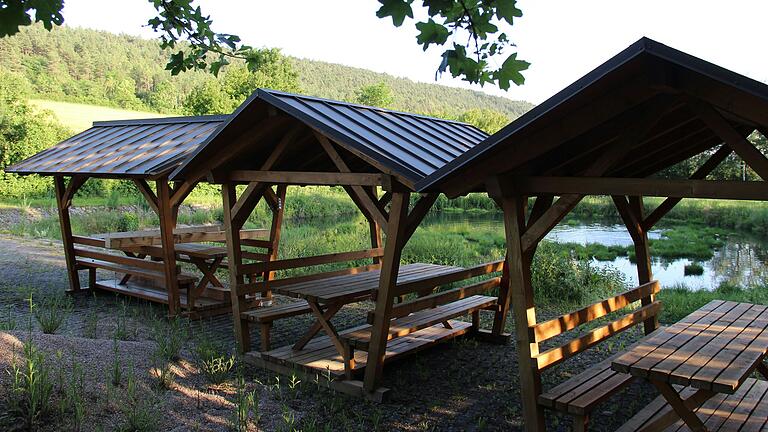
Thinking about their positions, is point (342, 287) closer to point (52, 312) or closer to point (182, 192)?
point (182, 192)

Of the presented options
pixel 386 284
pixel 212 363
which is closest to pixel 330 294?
pixel 386 284

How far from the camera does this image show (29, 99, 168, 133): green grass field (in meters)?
44.0

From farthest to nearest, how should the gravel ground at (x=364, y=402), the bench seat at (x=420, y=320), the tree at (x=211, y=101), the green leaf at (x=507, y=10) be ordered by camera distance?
the tree at (x=211, y=101)
the bench seat at (x=420, y=320)
the gravel ground at (x=364, y=402)
the green leaf at (x=507, y=10)

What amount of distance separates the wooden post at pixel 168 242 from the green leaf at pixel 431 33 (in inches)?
248

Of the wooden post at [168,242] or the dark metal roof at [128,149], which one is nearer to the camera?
the dark metal roof at [128,149]

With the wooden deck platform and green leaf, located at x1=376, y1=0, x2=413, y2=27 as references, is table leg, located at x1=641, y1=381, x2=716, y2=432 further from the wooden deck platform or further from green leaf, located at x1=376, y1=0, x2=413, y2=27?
the wooden deck platform

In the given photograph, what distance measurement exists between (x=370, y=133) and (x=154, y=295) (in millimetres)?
5471

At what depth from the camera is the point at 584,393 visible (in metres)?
4.72

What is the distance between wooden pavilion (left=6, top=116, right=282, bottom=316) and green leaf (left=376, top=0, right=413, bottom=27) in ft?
17.1

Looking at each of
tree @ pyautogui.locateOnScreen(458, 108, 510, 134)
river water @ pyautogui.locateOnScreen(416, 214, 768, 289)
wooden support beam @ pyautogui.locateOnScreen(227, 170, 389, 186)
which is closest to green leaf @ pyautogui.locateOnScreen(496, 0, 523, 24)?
wooden support beam @ pyautogui.locateOnScreen(227, 170, 389, 186)

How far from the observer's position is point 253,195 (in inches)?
281

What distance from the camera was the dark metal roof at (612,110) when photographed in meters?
3.45

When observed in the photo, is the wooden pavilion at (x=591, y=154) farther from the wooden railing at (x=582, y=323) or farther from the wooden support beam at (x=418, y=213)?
the wooden support beam at (x=418, y=213)

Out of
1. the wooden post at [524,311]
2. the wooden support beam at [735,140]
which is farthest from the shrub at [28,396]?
the wooden support beam at [735,140]
